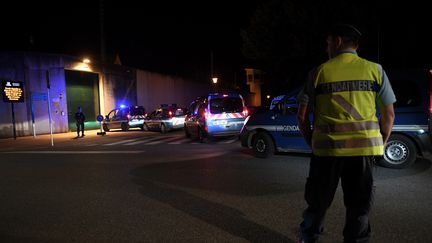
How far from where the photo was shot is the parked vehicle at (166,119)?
1923cm

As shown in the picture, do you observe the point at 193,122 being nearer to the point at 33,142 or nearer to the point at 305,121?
the point at 33,142

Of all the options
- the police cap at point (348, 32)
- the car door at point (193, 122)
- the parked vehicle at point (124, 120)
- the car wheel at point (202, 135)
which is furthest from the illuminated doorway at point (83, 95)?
the police cap at point (348, 32)

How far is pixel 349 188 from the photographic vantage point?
2885mm

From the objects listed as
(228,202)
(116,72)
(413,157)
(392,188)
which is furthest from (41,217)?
(116,72)

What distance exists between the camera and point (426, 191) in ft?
17.8

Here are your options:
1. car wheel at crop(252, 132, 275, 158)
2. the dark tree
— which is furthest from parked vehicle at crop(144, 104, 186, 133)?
car wheel at crop(252, 132, 275, 158)

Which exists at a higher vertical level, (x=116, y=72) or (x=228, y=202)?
(x=116, y=72)

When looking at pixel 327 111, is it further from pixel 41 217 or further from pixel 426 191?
pixel 41 217

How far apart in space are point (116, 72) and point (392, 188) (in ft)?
77.2

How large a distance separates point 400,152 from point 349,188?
513 centimetres

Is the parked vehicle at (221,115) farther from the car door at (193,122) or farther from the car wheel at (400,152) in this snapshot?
the car wheel at (400,152)

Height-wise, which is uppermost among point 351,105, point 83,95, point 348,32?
point 83,95

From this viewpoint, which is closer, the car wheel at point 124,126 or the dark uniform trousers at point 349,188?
the dark uniform trousers at point 349,188

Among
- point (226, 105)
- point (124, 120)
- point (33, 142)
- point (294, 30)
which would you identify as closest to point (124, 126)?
point (124, 120)
